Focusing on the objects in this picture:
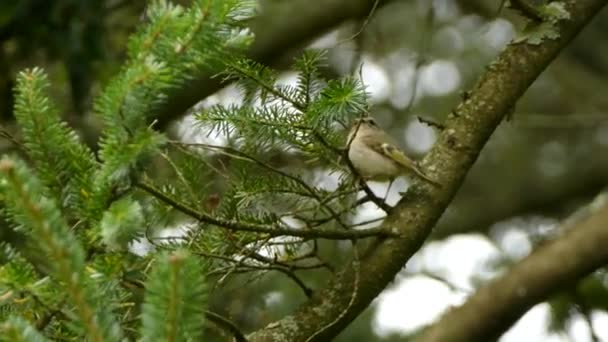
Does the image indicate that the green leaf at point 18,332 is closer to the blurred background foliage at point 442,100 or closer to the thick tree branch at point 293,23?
the blurred background foliage at point 442,100

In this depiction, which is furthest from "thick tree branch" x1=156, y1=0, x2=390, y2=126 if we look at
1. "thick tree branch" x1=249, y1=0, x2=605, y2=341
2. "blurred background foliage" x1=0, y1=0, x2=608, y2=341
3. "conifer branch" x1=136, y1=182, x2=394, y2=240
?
"conifer branch" x1=136, y1=182, x2=394, y2=240

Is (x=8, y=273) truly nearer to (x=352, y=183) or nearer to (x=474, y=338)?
(x=352, y=183)

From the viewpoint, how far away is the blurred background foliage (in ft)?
12.0

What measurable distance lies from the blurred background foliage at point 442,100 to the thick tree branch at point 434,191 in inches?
9.2

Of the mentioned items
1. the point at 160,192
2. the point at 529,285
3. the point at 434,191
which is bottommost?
the point at 160,192

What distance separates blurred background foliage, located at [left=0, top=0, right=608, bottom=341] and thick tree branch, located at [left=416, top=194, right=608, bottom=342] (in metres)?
0.55

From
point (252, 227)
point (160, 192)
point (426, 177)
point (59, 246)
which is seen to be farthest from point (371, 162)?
point (59, 246)

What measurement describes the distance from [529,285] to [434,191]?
0.94 ft

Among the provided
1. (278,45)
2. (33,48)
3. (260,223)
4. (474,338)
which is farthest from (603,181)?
(260,223)

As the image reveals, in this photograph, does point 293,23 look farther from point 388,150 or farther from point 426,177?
point 426,177

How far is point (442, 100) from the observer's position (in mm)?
6617

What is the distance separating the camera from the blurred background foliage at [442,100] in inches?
144

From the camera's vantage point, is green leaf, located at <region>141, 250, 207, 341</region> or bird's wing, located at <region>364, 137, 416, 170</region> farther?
bird's wing, located at <region>364, 137, 416, 170</region>

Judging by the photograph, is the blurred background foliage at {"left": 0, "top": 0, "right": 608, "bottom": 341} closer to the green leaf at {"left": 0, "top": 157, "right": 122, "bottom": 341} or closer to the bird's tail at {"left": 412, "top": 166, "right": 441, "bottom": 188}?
the bird's tail at {"left": 412, "top": 166, "right": 441, "bottom": 188}
